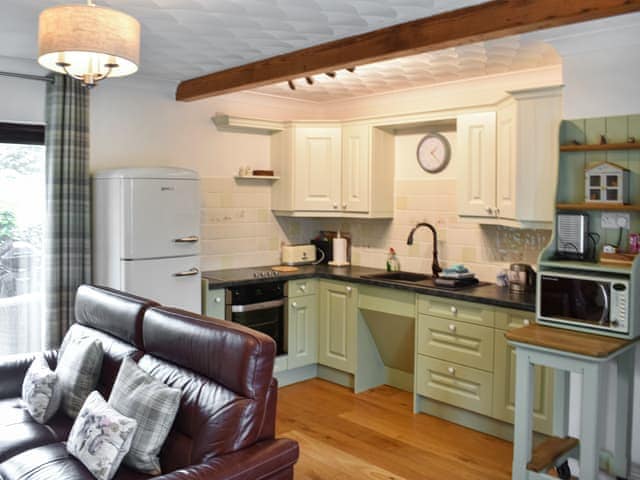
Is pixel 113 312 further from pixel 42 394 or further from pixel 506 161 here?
pixel 506 161

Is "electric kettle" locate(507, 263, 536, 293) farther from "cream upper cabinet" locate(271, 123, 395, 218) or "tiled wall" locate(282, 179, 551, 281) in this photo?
"cream upper cabinet" locate(271, 123, 395, 218)

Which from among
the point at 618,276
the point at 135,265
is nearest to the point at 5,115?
the point at 135,265

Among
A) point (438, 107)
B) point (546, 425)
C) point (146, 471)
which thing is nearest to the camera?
point (146, 471)

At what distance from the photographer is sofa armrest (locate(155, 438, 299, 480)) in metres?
2.07

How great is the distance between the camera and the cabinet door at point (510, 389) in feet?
11.9

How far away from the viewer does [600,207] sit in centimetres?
318

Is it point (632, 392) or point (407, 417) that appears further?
point (407, 417)

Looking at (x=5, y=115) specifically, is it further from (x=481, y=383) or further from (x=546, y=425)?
(x=546, y=425)

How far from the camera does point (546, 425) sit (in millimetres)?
3639

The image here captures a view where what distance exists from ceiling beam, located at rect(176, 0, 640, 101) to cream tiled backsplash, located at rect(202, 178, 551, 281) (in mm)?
1254

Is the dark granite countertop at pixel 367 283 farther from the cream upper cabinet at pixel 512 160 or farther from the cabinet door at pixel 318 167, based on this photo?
the cabinet door at pixel 318 167

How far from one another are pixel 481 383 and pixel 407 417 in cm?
65

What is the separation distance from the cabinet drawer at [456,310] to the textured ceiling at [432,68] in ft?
5.23

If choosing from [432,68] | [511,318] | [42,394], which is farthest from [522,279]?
[42,394]
